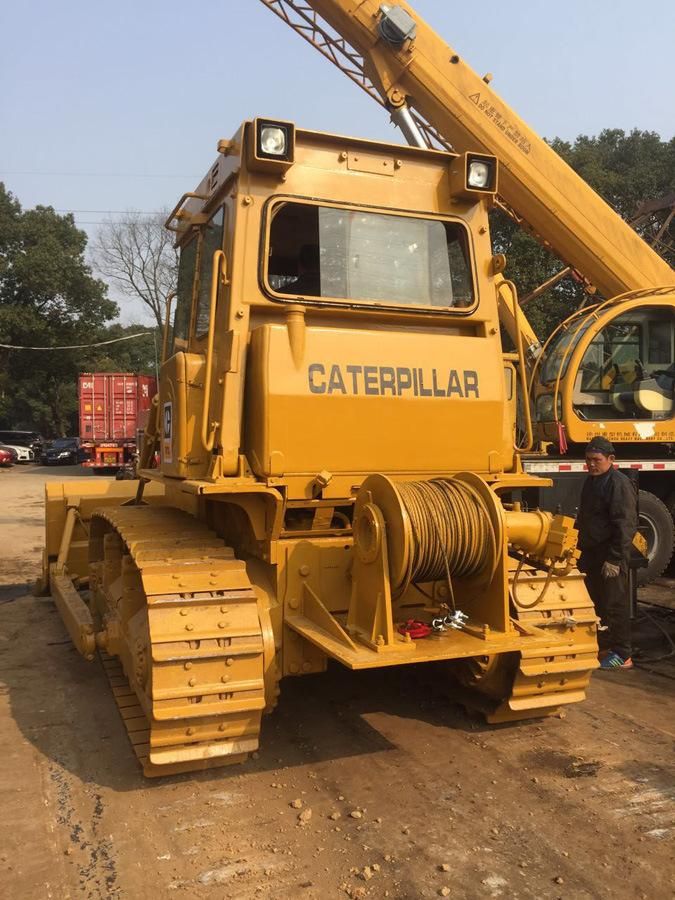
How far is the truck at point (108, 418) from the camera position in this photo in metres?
24.6

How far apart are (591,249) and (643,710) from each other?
6696 millimetres

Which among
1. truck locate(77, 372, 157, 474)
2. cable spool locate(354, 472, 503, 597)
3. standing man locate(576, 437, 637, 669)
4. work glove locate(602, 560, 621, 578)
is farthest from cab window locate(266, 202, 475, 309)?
truck locate(77, 372, 157, 474)

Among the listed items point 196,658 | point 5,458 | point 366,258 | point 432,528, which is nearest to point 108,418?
point 5,458

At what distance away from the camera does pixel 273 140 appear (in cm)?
A: 402

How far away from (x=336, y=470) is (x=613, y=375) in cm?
663

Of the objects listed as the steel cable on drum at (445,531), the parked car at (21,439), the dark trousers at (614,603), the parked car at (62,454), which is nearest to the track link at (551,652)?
the steel cable on drum at (445,531)

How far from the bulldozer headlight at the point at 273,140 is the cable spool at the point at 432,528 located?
5.89 feet

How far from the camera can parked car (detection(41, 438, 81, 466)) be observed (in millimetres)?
33719

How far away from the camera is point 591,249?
9812 mm

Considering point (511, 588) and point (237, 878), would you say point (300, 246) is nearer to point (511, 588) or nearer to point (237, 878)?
point (511, 588)

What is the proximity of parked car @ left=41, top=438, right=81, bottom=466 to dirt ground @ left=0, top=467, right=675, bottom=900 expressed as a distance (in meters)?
30.3

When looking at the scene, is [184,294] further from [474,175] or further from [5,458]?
[5,458]

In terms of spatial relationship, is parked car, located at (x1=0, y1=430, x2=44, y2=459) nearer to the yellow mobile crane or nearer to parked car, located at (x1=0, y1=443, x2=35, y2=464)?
parked car, located at (x1=0, y1=443, x2=35, y2=464)

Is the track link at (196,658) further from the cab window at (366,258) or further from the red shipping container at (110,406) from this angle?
the red shipping container at (110,406)
